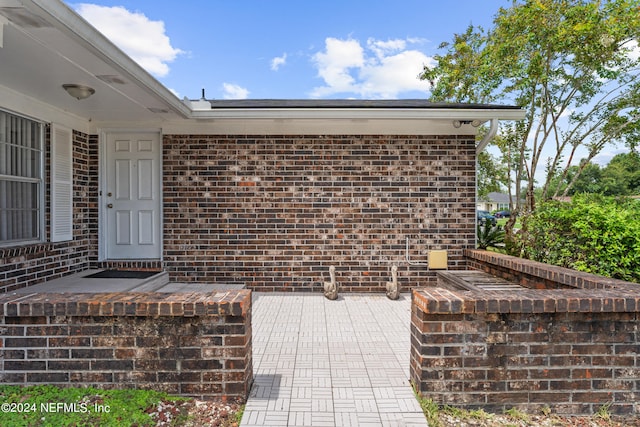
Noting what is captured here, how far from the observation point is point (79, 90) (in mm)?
4133

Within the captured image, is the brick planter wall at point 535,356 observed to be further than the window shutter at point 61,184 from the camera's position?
No

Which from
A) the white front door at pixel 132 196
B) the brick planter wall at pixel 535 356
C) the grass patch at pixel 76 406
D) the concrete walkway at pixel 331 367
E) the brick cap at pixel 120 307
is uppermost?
the white front door at pixel 132 196

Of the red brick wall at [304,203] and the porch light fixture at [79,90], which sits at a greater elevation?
the porch light fixture at [79,90]

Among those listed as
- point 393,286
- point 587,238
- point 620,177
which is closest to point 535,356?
point 587,238

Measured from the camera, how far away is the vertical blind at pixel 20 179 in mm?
4324

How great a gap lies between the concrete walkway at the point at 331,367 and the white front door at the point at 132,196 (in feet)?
7.64

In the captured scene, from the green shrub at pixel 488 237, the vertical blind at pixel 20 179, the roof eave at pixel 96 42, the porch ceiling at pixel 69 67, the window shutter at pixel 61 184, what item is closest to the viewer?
the roof eave at pixel 96 42

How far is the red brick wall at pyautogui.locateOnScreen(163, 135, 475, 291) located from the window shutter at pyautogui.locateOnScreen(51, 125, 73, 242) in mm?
1303

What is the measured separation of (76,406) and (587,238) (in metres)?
4.61

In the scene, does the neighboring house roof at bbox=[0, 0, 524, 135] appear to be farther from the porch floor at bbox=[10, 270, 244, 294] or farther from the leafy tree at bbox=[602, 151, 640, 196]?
the leafy tree at bbox=[602, 151, 640, 196]

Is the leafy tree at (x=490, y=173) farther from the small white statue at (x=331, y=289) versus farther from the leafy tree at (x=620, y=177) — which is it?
the leafy tree at (x=620, y=177)

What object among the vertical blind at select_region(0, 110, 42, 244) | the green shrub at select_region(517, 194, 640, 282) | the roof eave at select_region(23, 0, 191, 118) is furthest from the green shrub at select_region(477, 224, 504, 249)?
the vertical blind at select_region(0, 110, 42, 244)

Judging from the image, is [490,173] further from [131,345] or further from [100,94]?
[131,345]

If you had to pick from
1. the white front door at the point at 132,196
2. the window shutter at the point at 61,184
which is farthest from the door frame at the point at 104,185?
the window shutter at the point at 61,184
